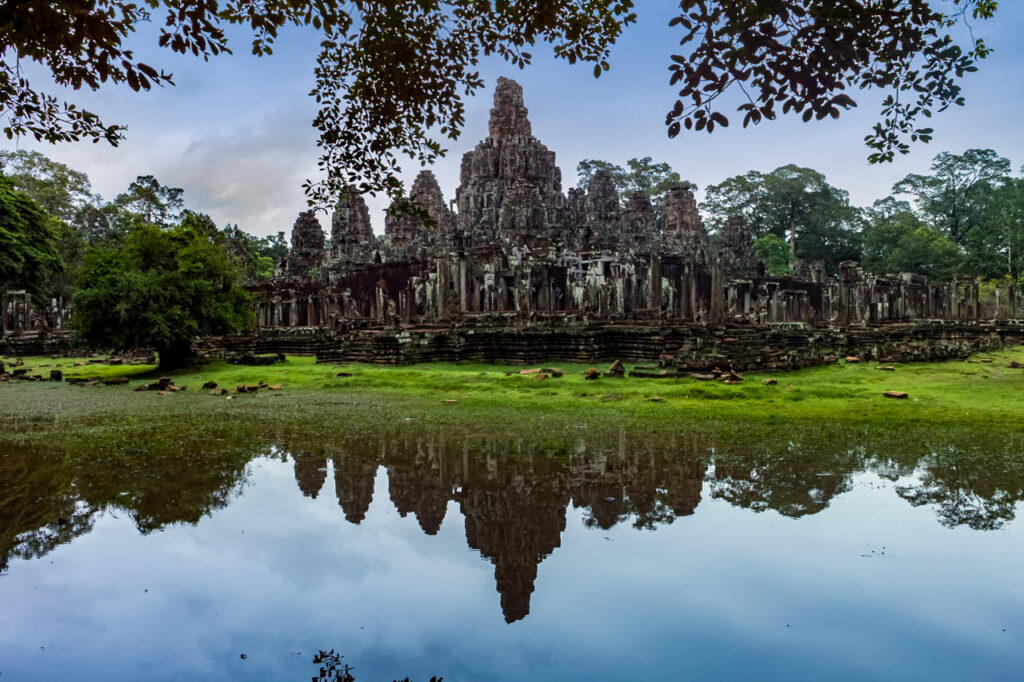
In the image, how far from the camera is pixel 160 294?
16.0 m

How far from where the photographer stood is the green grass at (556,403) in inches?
338

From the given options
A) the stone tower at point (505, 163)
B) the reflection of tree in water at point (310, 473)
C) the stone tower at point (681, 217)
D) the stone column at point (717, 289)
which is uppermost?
the stone tower at point (505, 163)

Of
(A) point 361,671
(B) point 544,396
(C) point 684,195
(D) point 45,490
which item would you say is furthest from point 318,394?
(C) point 684,195

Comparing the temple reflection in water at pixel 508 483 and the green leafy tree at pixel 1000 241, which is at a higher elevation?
the green leafy tree at pixel 1000 241

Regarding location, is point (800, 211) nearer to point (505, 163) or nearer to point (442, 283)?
point (505, 163)

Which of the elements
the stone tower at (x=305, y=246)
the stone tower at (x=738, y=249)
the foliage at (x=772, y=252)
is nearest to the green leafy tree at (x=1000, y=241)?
the foliage at (x=772, y=252)

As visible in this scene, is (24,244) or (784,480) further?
(24,244)

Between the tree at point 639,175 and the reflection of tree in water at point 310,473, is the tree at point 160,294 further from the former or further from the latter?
the tree at point 639,175

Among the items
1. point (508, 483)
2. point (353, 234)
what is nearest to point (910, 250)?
point (353, 234)

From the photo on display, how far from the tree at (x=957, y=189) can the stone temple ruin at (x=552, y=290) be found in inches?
774

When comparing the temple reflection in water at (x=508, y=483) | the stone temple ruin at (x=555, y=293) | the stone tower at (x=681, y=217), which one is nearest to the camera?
the temple reflection in water at (x=508, y=483)

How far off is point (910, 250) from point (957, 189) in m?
14.5

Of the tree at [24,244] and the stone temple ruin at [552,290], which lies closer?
the stone temple ruin at [552,290]

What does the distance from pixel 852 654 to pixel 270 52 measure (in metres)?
5.49
